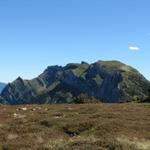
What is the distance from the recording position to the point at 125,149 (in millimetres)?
21297

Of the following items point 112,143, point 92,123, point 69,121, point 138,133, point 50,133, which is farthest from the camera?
point 69,121

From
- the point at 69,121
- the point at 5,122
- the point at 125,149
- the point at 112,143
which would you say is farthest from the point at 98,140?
the point at 5,122

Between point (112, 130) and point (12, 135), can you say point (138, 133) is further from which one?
point (12, 135)

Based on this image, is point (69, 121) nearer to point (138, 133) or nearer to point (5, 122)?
point (5, 122)

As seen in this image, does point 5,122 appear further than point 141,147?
Yes

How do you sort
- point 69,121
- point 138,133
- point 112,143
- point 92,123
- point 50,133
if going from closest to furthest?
point 112,143 → point 138,133 → point 50,133 → point 92,123 → point 69,121

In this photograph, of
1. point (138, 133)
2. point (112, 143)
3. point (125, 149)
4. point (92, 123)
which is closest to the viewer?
point (125, 149)

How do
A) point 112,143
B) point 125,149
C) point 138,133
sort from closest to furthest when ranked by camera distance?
point 125,149 → point 112,143 → point 138,133

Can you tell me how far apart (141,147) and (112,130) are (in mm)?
6551

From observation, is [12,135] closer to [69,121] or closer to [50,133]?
[50,133]

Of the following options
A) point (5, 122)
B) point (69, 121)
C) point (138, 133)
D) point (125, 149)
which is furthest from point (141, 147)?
point (5, 122)

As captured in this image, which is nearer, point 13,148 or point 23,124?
point 13,148

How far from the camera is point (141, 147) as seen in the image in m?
21.8

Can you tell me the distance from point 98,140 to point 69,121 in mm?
10574
